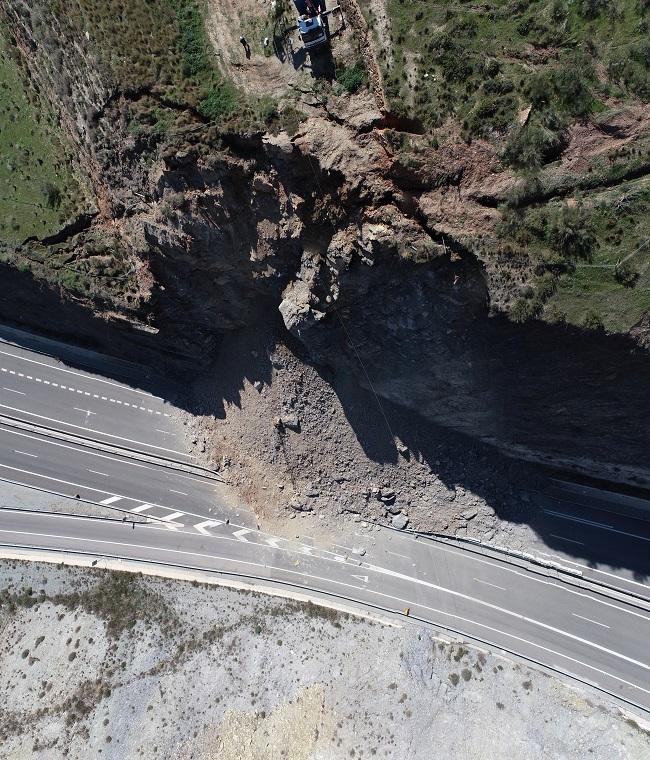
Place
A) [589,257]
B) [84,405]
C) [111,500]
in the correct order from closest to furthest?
[589,257], [111,500], [84,405]

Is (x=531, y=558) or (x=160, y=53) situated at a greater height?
(x=160, y=53)

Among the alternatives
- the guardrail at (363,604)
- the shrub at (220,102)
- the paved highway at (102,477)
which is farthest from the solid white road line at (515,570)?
the shrub at (220,102)

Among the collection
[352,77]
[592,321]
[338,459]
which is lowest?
[338,459]

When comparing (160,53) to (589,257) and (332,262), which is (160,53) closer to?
(332,262)

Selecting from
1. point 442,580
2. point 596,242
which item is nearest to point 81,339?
point 442,580

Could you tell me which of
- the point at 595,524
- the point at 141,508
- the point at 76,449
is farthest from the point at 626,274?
the point at 76,449
